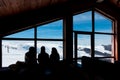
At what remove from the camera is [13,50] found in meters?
6.49

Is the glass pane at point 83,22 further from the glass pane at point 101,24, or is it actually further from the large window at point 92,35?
the glass pane at point 101,24

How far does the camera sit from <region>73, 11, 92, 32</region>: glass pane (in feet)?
23.9

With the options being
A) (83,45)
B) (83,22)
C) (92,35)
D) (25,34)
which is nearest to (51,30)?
(25,34)

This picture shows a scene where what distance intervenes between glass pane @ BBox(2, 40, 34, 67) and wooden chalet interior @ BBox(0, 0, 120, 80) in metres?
0.34

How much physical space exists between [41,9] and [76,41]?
6.34ft

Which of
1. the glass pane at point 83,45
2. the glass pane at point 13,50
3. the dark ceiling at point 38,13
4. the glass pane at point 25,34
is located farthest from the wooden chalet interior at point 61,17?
the glass pane at point 83,45

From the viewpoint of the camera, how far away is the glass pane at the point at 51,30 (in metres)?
6.80

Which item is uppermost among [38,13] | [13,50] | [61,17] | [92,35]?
[38,13]

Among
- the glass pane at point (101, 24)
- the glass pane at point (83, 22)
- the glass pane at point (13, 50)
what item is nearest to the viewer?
the glass pane at point (13, 50)

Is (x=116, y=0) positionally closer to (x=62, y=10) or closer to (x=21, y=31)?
(x=62, y=10)

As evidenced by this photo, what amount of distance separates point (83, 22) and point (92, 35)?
2.23 ft

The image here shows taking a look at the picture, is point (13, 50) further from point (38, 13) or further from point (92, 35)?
point (92, 35)

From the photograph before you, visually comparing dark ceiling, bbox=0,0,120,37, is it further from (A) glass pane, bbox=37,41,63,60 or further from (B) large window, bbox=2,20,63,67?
(A) glass pane, bbox=37,41,63,60

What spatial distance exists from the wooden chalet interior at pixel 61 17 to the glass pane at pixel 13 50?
342mm
